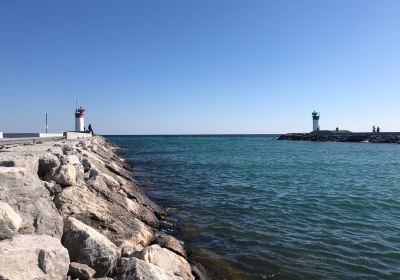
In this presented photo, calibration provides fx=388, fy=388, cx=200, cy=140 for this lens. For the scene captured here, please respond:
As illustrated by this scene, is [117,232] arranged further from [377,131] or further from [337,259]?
[377,131]

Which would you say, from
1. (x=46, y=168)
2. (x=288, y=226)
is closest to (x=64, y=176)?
(x=46, y=168)

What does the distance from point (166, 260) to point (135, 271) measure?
1208mm

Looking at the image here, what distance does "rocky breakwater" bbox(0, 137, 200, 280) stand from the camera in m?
4.08

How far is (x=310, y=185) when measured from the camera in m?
17.9

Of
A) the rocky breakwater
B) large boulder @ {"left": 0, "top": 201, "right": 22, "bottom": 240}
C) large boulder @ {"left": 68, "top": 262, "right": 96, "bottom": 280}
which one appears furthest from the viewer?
large boulder @ {"left": 68, "top": 262, "right": 96, "bottom": 280}

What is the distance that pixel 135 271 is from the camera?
5.07 m

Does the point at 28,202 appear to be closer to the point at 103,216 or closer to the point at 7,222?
the point at 7,222

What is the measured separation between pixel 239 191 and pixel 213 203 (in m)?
2.94

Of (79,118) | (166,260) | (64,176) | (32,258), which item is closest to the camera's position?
(32,258)

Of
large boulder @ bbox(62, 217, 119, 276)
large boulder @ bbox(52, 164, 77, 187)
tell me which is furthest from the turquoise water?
large boulder @ bbox(52, 164, 77, 187)

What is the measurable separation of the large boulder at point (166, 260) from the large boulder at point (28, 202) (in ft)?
4.58

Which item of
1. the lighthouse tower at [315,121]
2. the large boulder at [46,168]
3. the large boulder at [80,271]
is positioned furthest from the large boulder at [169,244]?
the lighthouse tower at [315,121]

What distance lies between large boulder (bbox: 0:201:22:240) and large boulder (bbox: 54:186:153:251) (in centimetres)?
167

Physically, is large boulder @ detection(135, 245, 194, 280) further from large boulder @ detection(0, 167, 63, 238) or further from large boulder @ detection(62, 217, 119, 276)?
large boulder @ detection(0, 167, 63, 238)
